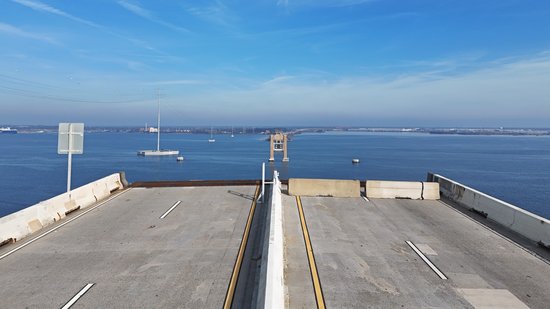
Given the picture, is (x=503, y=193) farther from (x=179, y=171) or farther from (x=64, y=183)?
(x=64, y=183)

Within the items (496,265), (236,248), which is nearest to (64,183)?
(236,248)

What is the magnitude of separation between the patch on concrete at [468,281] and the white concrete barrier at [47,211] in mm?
12351

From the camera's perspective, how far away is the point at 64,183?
225 ft

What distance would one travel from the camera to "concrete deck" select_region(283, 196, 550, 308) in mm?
7598

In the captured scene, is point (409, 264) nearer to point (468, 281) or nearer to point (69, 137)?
point (468, 281)

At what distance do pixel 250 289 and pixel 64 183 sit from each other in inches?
2862

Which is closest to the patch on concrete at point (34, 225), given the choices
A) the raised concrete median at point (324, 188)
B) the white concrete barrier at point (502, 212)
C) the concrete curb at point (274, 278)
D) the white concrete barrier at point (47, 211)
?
the white concrete barrier at point (47, 211)

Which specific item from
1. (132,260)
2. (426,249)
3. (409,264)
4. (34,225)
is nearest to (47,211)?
(34,225)

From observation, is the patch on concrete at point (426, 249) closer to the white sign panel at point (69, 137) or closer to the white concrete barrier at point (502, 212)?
the white concrete barrier at point (502, 212)

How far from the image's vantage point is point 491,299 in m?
7.61

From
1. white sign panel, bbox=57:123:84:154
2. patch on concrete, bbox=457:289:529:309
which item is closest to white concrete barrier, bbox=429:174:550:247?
patch on concrete, bbox=457:289:529:309

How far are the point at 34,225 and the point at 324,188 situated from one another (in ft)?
39.2

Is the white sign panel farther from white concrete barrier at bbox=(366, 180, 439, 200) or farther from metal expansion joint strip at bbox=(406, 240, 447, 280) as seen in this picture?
white concrete barrier at bbox=(366, 180, 439, 200)

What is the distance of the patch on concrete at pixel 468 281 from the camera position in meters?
8.20
